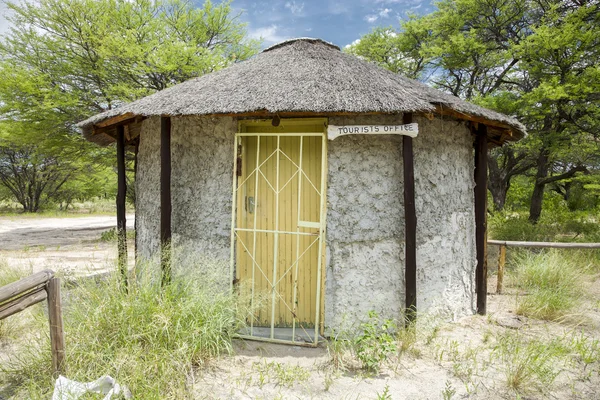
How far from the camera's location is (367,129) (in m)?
4.05

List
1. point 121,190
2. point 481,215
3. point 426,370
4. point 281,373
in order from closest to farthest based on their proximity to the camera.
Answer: point 281,373, point 426,370, point 481,215, point 121,190

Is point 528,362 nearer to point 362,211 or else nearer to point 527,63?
point 362,211

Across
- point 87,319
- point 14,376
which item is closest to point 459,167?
point 87,319

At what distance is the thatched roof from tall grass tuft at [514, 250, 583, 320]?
94.8 inches

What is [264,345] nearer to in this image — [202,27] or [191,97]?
[191,97]

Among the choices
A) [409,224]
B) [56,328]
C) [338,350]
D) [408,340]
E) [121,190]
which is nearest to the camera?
[56,328]

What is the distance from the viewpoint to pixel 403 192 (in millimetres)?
4375

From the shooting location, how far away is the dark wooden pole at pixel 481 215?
5.24 meters

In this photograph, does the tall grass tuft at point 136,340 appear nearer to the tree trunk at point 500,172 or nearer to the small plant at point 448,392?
the small plant at point 448,392

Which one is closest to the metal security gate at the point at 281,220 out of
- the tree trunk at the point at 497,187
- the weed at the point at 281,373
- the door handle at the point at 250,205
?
the door handle at the point at 250,205

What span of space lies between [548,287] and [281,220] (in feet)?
14.8

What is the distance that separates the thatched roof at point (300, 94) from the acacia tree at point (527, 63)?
20.0 feet

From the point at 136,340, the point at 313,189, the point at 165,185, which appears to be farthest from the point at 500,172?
the point at 136,340

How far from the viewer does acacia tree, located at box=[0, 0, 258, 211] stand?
11.1m
